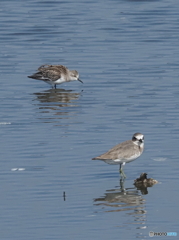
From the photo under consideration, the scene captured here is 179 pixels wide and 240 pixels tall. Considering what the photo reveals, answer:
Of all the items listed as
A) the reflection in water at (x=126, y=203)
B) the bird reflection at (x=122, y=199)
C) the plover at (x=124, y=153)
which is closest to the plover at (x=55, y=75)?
the plover at (x=124, y=153)

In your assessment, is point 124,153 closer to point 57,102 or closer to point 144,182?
point 144,182

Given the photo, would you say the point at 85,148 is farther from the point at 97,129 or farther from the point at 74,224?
the point at 74,224

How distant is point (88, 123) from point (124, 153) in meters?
4.63

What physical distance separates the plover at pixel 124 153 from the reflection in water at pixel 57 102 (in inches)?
203

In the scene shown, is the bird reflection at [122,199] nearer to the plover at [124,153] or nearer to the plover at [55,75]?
the plover at [124,153]

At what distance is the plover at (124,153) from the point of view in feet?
45.5

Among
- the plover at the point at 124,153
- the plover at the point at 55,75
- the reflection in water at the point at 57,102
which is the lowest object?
the plover at the point at 124,153

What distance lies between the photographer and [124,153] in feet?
45.9

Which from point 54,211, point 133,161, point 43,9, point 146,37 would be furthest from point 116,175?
point 43,9

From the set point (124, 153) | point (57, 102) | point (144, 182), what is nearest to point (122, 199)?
point (144, 182)

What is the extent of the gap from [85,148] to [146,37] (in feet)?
52.8

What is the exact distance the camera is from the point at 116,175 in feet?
47.0

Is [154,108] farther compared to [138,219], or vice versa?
[154,108]

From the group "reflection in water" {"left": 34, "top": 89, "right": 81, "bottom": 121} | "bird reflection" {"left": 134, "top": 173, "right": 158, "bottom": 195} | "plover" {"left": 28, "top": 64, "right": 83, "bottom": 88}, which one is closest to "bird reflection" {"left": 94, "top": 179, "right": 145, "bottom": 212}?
"bird reflection" {"left": 134, "top": 173, "right": 158, "bottom": 195}
